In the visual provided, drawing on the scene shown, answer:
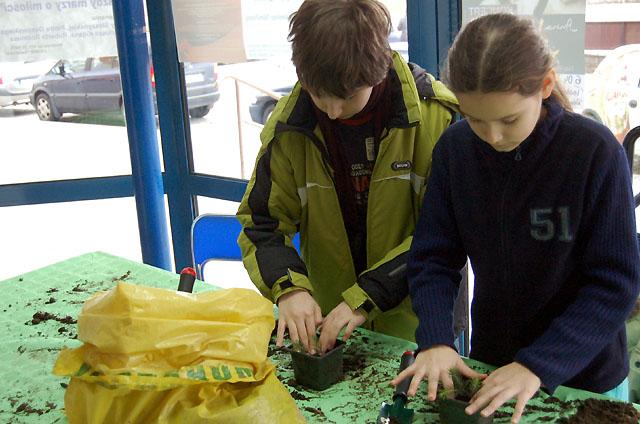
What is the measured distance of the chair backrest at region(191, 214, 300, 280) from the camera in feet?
8.51

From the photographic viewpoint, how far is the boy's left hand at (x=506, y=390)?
3.84 ft

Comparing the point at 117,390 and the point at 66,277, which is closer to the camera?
the point at 117,390

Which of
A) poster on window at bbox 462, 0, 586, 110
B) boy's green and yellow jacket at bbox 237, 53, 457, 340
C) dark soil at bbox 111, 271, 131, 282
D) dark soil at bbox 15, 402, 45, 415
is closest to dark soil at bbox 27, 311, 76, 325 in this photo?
dark soil at bbox 111, 271, 131, 282

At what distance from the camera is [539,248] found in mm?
1379

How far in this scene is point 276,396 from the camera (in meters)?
1.27

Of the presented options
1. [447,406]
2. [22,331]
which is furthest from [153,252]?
[447,406]

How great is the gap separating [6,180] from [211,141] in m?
1.09

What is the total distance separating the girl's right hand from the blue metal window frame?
200 centimetres

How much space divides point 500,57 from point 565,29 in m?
1.15

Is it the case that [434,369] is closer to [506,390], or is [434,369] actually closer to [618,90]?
[506,390]

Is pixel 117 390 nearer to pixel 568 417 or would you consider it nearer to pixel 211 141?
pixel 568 417

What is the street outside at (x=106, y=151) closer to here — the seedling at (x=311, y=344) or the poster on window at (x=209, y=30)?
the poster on window at (x=209, y=30)

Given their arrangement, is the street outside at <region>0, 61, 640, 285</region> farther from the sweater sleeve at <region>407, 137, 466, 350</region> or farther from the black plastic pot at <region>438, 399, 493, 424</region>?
the black plastic pot at <region>438, 399, 493, 424</region>

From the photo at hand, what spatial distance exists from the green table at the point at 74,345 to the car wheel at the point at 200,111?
124cm
